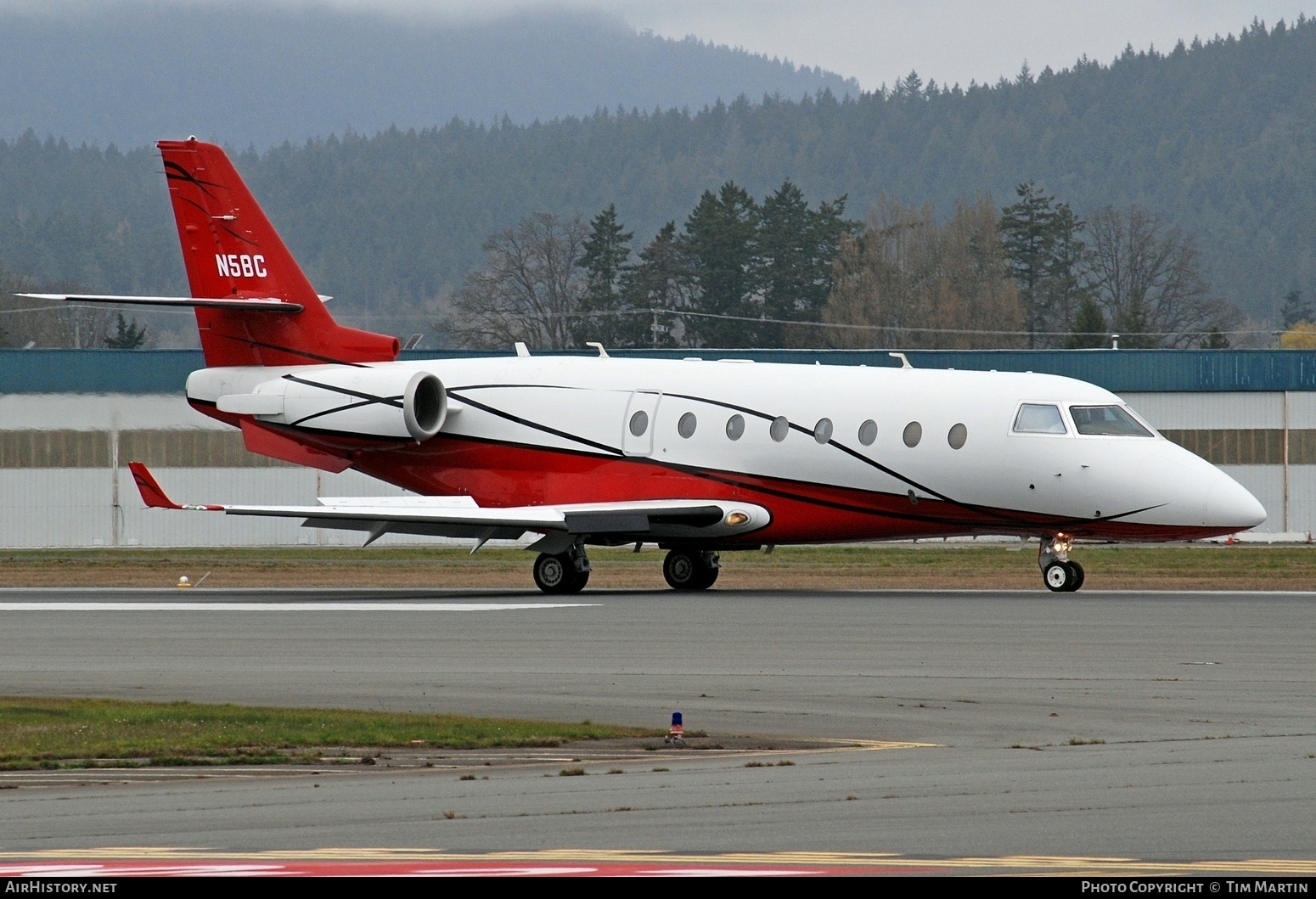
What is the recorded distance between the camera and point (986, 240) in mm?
143750

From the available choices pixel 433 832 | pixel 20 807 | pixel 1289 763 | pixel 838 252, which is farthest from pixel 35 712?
pixel 838 252

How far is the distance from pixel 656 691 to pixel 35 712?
16.3ft

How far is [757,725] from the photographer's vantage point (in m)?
12.9

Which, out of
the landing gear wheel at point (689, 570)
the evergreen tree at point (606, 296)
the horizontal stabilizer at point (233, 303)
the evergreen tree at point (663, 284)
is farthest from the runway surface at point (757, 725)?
the evergreen tree at point (663, 284)

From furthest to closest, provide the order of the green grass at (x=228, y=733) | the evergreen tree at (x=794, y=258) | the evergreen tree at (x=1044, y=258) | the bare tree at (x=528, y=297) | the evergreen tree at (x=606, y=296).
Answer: the evergreen tree at (x=1044, y=258) < the bare tree at (x=528, y=297) < the evergreen tree at (x=794, y=258) < the evergreen tree at (x=606, y=296) < the green grass at (x=228, y=733)

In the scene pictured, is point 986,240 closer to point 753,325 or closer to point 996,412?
point 753,325

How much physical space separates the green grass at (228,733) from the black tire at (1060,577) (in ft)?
51.2

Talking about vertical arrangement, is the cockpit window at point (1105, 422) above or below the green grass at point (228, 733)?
above

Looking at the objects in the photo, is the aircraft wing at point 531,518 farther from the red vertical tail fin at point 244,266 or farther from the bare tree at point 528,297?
the bare tree at point 528,297

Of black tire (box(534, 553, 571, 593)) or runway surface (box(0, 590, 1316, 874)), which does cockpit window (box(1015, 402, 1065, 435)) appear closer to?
runway surface (box(0, 590, 1316, 874))

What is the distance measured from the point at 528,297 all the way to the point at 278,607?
114m

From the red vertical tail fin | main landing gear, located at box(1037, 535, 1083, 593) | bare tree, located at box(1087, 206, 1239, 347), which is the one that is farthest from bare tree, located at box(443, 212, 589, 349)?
main landing gear, located at box(1037, 535, 1083, 593)

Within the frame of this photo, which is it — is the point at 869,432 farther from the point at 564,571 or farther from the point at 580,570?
the point at 564,571

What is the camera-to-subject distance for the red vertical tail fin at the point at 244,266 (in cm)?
3128
